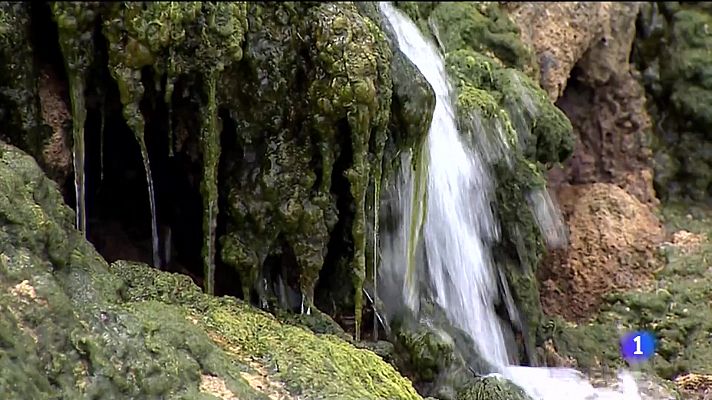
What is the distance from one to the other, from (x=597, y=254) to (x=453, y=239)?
87.7 inches

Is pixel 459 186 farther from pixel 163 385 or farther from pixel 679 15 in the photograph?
pixel 679 15

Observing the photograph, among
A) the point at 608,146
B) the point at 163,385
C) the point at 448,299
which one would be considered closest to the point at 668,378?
the point at 448,299

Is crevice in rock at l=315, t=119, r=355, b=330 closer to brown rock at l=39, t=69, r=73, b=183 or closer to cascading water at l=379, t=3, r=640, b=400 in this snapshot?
cascading water at l=379, t=3, r=640, b=400

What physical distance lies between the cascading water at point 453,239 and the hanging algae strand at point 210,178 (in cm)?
110

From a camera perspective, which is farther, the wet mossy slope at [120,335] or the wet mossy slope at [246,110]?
the wet mossy slope at [246,110]

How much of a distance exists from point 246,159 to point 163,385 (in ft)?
5.16

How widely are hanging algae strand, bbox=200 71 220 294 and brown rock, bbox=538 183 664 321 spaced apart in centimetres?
345

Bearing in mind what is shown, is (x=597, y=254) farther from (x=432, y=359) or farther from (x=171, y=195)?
(x=171, y=195)

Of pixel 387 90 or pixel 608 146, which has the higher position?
pixel 387 90

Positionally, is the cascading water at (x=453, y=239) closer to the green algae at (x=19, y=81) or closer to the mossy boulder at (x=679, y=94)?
the green algae at (x=19, y=81)

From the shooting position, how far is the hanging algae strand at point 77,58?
3898 mm

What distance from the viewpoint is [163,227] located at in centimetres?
494

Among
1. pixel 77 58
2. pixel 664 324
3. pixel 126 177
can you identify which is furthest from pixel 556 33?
pixel 77 58

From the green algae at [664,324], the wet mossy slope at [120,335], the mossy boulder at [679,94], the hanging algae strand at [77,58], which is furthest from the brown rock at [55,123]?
the mossy boulder at [679,94]
